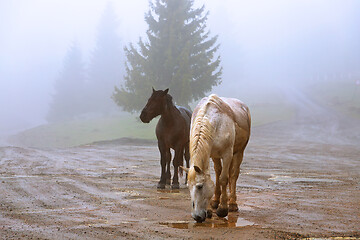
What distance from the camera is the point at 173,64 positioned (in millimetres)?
32781

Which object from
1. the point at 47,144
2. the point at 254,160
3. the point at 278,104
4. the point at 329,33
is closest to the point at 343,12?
the point at 329,33

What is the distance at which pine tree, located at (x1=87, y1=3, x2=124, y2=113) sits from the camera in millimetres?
67438

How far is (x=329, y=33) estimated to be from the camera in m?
138

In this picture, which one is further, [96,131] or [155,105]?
[96,131]

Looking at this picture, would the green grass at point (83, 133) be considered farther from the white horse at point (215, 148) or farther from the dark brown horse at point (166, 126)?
the white horse at point (215, 148)

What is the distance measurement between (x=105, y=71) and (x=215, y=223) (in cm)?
6433

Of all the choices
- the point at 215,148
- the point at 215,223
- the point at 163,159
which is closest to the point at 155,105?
the point at 163,159

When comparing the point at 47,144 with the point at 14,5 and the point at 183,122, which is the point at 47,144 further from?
the point at 14,5

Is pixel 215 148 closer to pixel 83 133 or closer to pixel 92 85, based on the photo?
pixel 83 133

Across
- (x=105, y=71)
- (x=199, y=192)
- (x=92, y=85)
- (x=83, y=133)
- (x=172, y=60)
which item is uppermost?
(x=105, y=71)

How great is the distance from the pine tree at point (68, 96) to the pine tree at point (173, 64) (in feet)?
112

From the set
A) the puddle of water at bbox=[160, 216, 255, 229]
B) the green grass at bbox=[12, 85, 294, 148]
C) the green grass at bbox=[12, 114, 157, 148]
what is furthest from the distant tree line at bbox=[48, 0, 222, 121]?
the puddle of water at bbox=[160, 216, 255, 229]

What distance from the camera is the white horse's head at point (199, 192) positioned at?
6258 millimetres

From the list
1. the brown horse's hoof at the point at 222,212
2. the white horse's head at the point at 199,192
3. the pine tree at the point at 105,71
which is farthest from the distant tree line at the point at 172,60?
the pine tree at the point at 105,71
